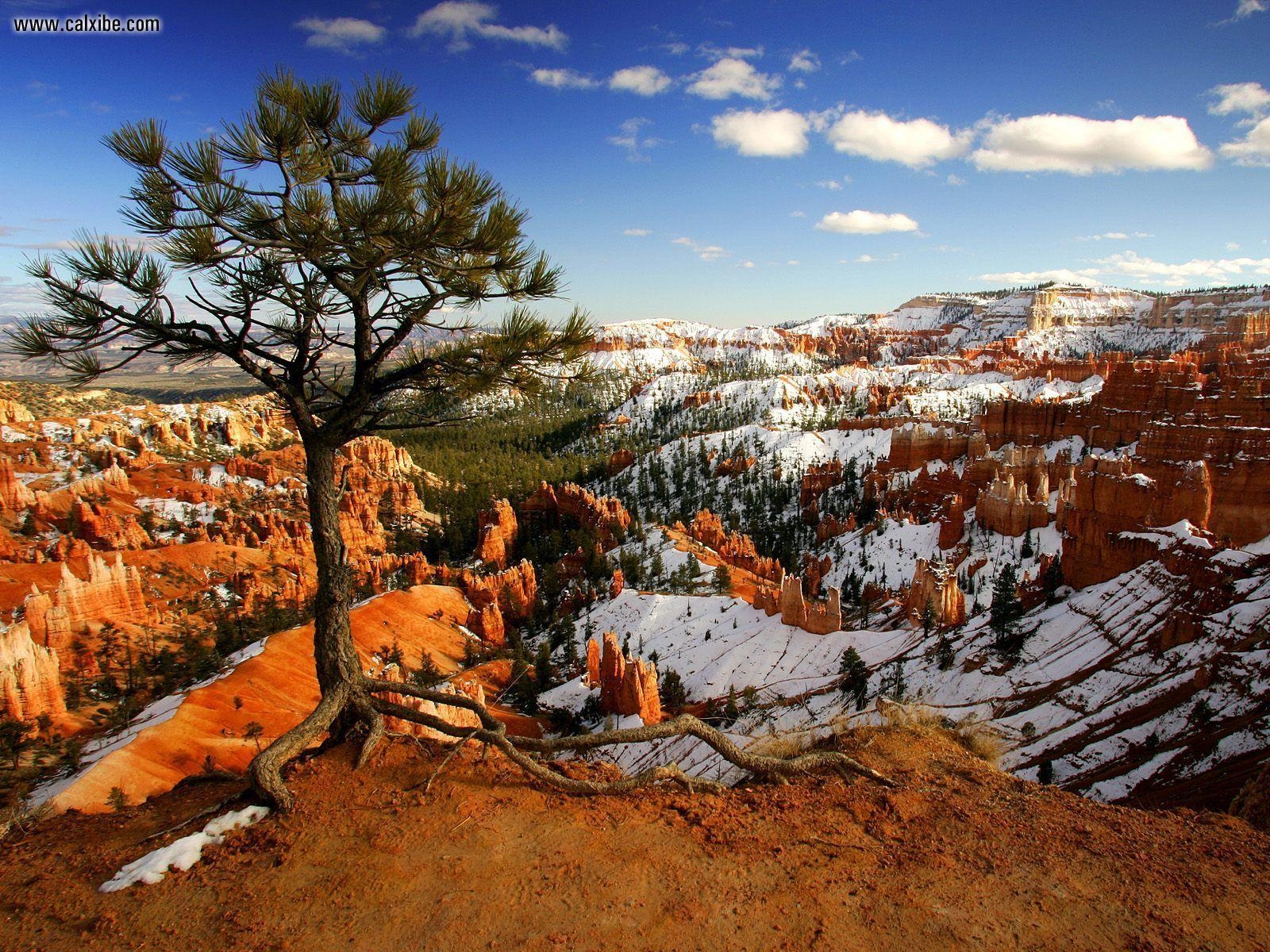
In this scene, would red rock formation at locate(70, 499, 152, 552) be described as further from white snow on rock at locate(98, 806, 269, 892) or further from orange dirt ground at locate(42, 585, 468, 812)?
white snow on rock at locate(98, 806, 269, 892)

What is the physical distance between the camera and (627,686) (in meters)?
23.0

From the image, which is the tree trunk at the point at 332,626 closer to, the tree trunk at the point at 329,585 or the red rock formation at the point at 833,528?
the tree trunk at the point at 329,585

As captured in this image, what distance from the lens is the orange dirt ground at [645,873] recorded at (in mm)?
3756

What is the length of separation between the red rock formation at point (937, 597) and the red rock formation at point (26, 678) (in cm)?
3007

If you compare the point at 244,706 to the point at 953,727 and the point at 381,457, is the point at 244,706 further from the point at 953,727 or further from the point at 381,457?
the point at 381,457

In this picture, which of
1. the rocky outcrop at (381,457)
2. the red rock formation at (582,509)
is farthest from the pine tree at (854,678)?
the rocky outcrop at (381,457)

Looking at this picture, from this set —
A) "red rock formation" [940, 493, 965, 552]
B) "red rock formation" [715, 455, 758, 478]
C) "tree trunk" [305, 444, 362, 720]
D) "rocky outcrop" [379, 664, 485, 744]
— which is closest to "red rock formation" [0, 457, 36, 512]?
"rocky outcrop" [379, 664, 485, 744]

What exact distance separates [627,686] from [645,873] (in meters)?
19.5

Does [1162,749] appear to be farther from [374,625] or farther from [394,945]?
[374,625]

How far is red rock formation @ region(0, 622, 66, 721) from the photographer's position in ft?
58.5

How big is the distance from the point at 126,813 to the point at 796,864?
5.52 m

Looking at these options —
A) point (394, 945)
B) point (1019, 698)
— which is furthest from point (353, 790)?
point (1019, 698)

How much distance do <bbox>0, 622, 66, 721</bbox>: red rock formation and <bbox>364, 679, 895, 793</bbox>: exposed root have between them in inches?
789

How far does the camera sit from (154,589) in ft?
100
